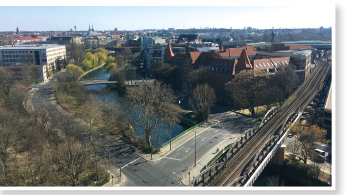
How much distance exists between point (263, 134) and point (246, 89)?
16.7 m

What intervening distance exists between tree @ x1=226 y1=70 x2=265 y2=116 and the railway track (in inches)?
225

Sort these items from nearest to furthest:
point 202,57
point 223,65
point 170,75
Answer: point 223,65 → point 202,57 → point 170,75

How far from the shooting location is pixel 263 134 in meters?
38.0

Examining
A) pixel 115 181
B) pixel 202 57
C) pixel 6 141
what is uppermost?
pixel 202 57

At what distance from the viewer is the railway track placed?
90.1ft

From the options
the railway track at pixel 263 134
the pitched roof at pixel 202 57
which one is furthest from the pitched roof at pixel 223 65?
the railway track at pixel 263 134

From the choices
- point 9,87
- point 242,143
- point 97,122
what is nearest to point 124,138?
point 97,122

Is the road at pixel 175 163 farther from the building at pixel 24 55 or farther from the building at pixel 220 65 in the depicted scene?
the building at pixel 24 55

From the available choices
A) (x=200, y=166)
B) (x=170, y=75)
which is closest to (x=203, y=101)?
(x=200, y=166)

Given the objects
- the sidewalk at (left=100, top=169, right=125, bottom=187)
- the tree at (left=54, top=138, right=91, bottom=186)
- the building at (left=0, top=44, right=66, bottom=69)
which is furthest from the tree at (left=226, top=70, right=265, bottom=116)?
the building at (left=0, top=44, right=66, bottom=69)

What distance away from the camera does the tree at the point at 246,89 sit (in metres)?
52.2

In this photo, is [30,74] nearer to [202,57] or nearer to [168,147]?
[202,57]

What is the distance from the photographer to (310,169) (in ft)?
116
